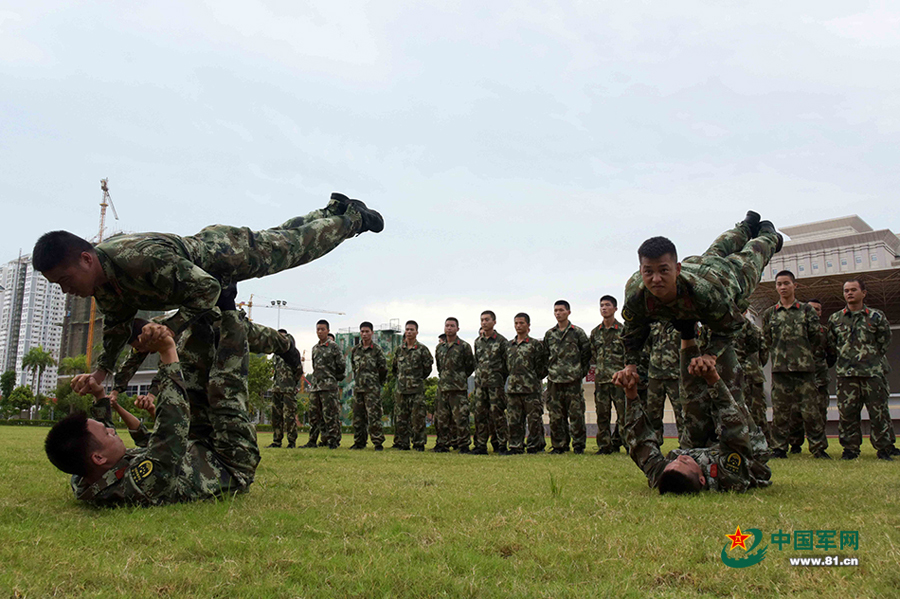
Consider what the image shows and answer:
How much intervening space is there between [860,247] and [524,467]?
4671 cm

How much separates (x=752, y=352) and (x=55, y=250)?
26.8ft

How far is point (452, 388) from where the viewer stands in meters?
10.9

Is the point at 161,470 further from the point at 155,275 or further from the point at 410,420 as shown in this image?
the point at 410,420

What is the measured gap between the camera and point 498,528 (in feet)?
9.21

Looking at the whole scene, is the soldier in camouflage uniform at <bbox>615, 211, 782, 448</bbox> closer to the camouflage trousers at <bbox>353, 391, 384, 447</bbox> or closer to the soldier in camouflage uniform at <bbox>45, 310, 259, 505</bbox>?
the soldier in camouflage uniform at <bbox>45, 310, 259, 505</bbox>

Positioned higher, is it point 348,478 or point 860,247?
point 860,247

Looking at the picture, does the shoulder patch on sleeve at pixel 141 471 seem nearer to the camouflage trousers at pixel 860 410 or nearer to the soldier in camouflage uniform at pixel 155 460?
the soldier in camouflage uniform at pixel 155 460

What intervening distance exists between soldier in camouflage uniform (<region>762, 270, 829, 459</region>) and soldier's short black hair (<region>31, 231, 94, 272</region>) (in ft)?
25.7

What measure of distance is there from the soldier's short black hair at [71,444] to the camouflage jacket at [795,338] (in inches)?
319

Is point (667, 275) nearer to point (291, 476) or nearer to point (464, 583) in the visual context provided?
point (464, 583)

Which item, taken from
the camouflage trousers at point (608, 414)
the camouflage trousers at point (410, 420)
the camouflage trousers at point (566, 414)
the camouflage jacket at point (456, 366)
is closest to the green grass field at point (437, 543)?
the camouflage trousers at point (608, 414)

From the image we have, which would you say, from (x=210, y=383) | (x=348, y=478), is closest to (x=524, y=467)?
(x=348, y=478)

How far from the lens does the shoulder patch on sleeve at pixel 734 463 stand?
4125 millimetres

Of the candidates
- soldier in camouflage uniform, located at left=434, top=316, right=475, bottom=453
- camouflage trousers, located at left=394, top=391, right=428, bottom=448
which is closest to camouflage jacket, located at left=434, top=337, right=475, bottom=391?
soldier in camouflage uniform, located at left=434, top=316, right=475, bottom=453
